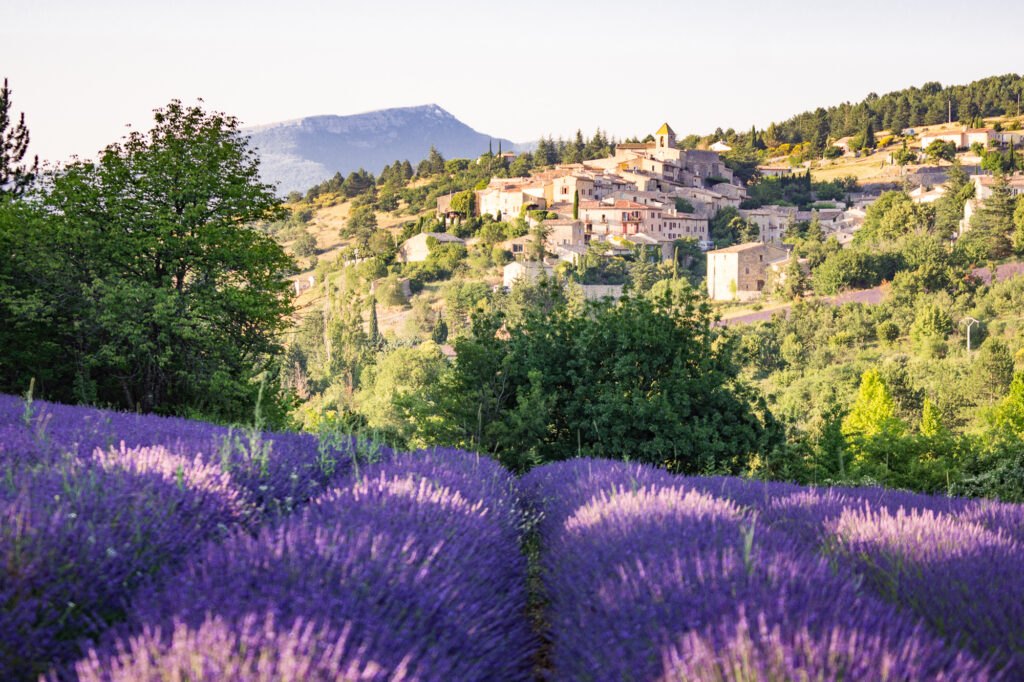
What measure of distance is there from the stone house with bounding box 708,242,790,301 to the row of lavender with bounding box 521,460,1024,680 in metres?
83.0

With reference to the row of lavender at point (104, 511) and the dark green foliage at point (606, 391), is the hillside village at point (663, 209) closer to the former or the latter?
the dark green foliage at point (606, 391)

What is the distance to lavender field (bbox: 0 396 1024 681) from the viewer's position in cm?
190

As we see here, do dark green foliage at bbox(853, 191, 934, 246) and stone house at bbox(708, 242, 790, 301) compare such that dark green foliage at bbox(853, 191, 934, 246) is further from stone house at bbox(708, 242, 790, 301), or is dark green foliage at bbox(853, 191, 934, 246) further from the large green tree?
the large green tree

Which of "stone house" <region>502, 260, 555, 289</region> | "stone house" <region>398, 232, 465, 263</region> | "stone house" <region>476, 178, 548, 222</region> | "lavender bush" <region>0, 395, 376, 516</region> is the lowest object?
"stone house" <region>502, 260, 555, 289</region>

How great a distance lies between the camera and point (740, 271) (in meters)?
83.6

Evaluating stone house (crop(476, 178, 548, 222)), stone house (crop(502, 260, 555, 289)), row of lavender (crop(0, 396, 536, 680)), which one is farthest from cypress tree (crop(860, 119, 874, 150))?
row of lavender (crop(0, 396, 536, 680))

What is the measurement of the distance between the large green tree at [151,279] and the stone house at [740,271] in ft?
239

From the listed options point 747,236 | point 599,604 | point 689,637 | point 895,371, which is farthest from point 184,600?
point 747,236

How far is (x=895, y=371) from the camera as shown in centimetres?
4694

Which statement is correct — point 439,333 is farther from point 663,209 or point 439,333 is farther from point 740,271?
point 663,209

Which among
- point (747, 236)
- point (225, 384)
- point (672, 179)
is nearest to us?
point (225, 384)

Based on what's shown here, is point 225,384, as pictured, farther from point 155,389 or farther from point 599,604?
point 599,604

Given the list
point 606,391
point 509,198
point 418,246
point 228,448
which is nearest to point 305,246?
point 418,246

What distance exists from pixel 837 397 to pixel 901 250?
44.0 metres
